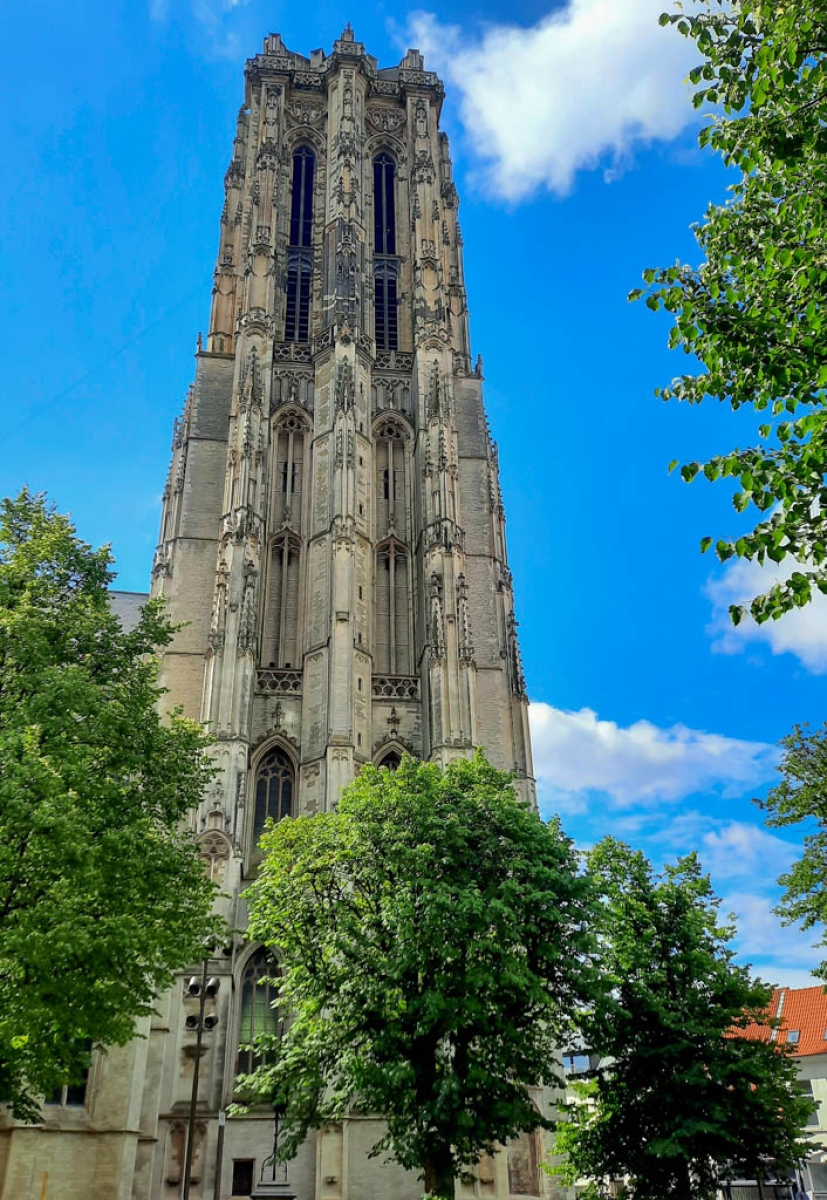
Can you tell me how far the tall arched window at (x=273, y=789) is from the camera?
106ft

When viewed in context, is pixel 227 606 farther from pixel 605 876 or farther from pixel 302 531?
pixel 605 876

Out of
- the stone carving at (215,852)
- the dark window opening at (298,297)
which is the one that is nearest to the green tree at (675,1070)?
the stone carving at (215,852)

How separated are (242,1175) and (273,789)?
11564 millimetres

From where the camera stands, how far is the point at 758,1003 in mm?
19141

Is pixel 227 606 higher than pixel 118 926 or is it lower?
higher

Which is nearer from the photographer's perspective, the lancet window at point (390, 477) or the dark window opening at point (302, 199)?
the lancet window at point (390, 477)

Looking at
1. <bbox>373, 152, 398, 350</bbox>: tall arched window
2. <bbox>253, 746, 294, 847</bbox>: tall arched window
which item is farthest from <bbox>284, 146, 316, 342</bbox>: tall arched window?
<bbox>253, 746, 294, 847</bbox>: tall arched window

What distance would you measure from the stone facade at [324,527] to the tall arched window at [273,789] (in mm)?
106

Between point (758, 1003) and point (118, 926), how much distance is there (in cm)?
1332

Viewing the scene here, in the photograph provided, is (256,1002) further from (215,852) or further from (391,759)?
(391,759)

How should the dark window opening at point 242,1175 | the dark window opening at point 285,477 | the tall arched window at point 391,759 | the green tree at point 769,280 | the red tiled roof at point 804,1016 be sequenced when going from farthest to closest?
the dark window opening at point 285,477
the red tiled roof at point 804,1016
the tall arched window at point 391,759
the dark window opening at point 242,1175
the green tree at point 769,280

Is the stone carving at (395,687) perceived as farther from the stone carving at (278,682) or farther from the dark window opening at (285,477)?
the dark window opening at (285,477)

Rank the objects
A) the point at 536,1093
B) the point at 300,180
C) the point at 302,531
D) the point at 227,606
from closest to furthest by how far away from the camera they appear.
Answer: the point at 536,1093 → the point at 227,606 → the point at 302,531 → the point at 300,180

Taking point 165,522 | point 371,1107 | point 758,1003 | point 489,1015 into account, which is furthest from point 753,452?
point 165,522
